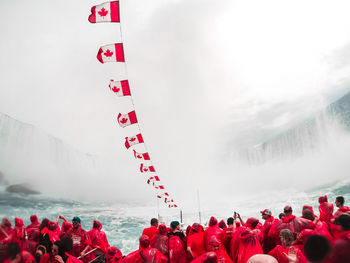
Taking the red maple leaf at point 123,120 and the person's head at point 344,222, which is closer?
the person's head at point 344,222

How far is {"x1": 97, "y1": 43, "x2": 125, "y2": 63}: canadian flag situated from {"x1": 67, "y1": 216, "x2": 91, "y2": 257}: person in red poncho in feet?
13.8

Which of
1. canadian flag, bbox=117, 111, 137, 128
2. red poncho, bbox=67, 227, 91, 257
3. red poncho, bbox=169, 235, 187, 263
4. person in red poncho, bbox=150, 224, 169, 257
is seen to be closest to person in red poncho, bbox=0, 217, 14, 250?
person in red poncho, bbox=150, 224, 169, 257

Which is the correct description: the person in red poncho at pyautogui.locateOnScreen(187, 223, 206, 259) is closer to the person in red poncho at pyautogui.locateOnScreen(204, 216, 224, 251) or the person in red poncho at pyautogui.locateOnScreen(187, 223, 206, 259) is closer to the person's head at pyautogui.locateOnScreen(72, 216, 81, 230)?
the person in red poncho at pyautogui.locateOnScreen(204, 216, 224, 251)

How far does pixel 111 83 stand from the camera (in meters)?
8.75

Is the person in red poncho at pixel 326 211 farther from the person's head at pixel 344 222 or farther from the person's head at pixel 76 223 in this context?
the person's head at pixel 76 223

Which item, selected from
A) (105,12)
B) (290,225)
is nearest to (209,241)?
(290,225)

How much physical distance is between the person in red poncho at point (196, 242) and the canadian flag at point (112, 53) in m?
4.80

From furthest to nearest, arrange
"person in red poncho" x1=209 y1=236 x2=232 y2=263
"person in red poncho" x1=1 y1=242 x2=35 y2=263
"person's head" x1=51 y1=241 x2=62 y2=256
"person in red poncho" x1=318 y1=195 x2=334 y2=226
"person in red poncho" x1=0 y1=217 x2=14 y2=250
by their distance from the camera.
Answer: "person in red poncho" x1=318 y1=195 x2=334 y2=226 < "person in red poncho" x1=209 y1=236 x2=232 y2=263 < "person's head" x1=51 y1=241 x2=62 y2=256 < "person in red poncho" x1=0 y1=217 x2=14 y2=250 < "person in red poncho" x1=1 y1=242 x2=35 y2=263

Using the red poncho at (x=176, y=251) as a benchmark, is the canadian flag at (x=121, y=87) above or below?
above

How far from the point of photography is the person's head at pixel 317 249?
1796 millimetres

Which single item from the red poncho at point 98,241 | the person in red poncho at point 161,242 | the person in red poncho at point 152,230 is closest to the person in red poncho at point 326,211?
the person in red poncho at point 161,242

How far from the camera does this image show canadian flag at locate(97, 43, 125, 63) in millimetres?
7082

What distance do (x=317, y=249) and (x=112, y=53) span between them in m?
6.69

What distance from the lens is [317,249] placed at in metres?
1.83
